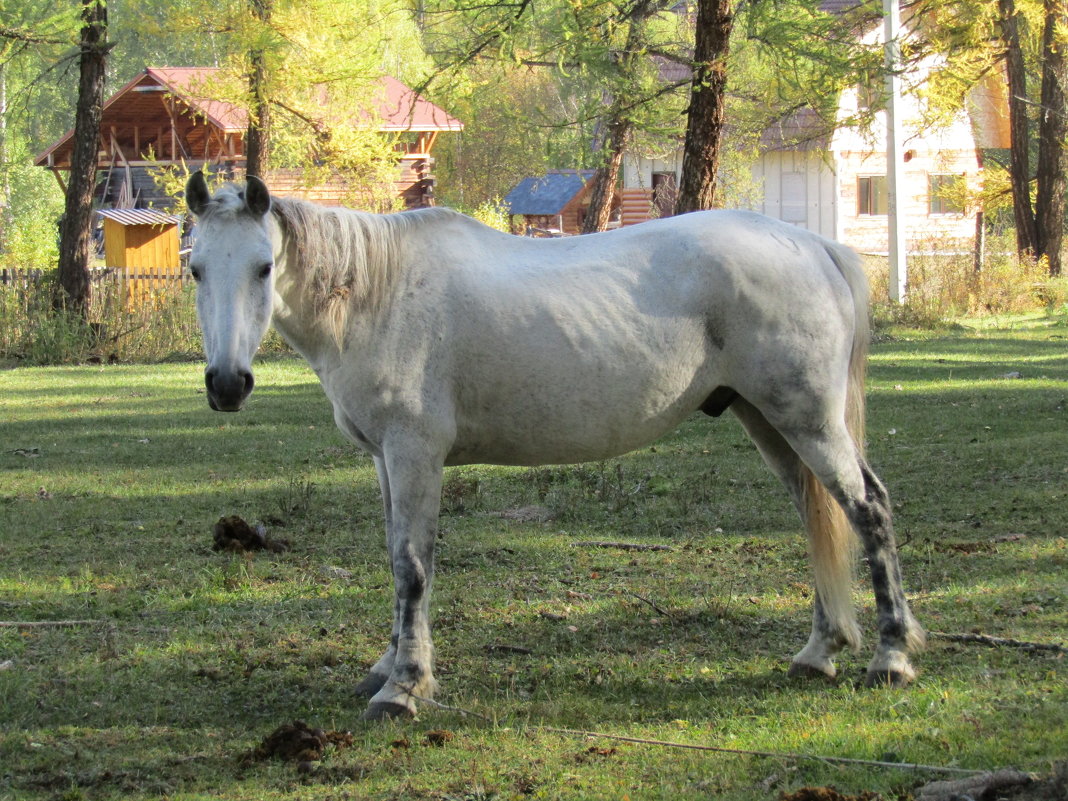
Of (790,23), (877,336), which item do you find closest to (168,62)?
(877,336)

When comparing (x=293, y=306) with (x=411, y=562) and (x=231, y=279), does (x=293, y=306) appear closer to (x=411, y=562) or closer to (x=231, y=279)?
(x=231, y=279)

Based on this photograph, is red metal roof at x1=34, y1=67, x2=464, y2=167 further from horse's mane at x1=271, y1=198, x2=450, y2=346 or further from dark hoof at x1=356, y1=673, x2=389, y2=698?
dark hoof at x1=356, y1=673, x2=389, y2=698

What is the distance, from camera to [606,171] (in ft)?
71.7

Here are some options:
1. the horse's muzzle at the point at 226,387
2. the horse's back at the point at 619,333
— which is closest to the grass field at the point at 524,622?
the horse's back at the point at 619,333

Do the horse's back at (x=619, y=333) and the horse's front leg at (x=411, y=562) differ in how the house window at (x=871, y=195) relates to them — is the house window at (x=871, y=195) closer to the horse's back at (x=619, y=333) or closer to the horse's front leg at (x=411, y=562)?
the horse's back at (x=619, y=333)

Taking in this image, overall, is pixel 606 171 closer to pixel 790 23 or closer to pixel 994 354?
pixel 994 354

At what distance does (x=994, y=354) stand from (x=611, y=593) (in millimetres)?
11141

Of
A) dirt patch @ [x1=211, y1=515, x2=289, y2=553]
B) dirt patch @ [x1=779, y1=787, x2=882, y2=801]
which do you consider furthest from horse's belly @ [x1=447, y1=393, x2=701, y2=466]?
dirt patch @ [x1=211, y1=515, x2=289, y2=553]

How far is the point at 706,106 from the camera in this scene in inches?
420

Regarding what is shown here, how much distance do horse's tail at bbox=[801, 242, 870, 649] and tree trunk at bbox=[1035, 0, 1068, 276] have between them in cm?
2054

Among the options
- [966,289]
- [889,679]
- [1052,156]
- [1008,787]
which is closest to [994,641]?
[889,679]

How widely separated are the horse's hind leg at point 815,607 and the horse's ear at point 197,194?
2398 millimetres

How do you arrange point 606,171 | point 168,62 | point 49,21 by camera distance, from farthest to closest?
point 168,62 → point 606,171 → point 49,21

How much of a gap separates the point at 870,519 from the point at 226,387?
261 cm
